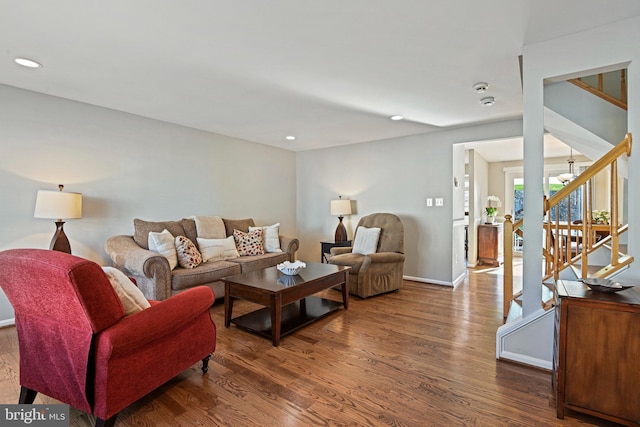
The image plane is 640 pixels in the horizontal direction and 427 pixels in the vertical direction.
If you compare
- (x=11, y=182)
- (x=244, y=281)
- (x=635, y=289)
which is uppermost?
(x=11, y=182)

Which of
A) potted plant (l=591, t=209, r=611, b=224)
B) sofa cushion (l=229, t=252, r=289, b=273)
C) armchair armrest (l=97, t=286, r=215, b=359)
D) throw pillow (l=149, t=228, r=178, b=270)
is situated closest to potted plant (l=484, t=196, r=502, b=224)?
potted plant (l=591, t=209, r=611, b=224)

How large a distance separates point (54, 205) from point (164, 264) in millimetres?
1062

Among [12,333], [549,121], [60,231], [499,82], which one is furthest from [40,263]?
[549,121]

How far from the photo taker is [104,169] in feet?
11.7

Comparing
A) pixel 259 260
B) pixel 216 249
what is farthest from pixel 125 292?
pixel 259 260

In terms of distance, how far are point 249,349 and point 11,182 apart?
272cm

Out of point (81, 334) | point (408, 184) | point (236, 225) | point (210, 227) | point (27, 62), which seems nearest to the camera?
point (81, 334)

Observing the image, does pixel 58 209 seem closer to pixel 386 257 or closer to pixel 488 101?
pixel 386 257

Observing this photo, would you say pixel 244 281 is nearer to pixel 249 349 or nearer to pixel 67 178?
pixel 249 349

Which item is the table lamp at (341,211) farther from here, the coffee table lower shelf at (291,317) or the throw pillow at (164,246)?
the throw pillow at (164,246)

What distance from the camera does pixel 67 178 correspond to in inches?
129

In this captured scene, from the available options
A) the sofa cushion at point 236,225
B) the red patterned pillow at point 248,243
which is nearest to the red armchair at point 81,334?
the red patterned pillow at point 248,243

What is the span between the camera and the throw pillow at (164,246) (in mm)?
3408

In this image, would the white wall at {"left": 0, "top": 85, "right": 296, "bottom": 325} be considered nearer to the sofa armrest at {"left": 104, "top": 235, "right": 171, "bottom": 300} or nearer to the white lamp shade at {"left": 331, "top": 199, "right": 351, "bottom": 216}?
the sofa armrest at {"left": 104, "top": 235, "right": 171, "bottom": 300}
